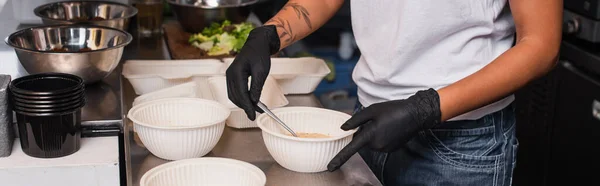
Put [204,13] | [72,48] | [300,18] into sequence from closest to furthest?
[300,18] → [72,48] → [204,13]

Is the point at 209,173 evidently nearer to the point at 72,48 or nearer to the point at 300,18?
the point at 300,18

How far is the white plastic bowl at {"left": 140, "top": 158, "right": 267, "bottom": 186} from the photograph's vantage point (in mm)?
1552

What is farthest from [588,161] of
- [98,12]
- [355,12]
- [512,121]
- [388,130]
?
[98,12]

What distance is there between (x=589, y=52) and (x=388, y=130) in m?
1.58

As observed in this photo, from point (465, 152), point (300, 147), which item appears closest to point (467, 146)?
point (465, 152)

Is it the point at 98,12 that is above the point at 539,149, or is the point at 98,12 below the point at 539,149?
above

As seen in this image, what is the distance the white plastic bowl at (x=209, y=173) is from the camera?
5.09 ft

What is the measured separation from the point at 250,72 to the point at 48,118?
1.47 feet

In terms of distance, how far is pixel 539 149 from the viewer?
126 inches

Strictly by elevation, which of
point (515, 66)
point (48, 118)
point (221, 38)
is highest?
point (515, 66)

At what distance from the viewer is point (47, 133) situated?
1.70m

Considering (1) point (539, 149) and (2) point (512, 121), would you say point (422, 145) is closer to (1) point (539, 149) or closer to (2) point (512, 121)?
(2) point (512, 121)

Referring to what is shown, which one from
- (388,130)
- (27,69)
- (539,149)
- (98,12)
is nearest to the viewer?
(388,130)

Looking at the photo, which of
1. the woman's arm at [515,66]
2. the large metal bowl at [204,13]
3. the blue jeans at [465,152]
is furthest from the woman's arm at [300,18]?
the large metal bowl at [204,13]
